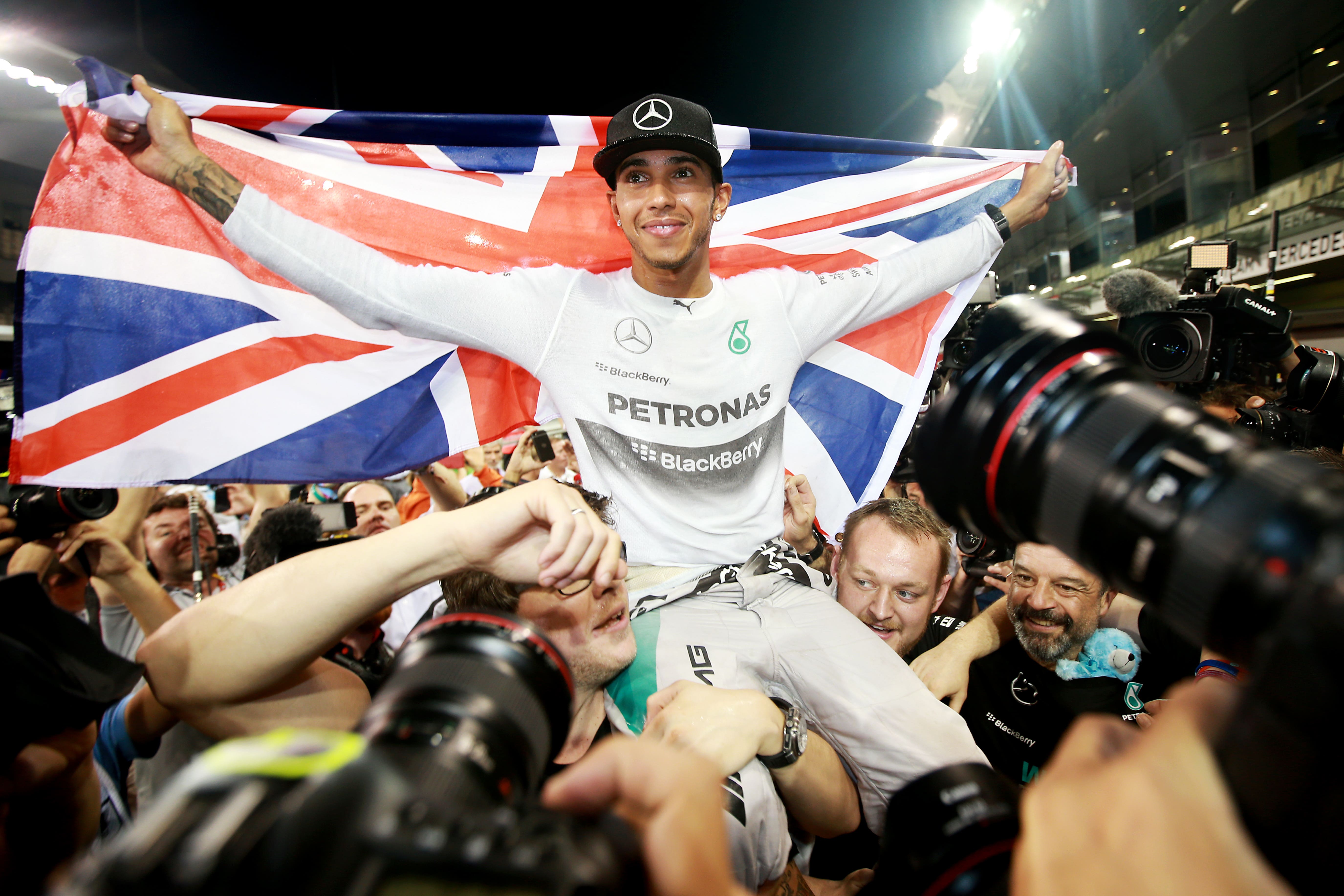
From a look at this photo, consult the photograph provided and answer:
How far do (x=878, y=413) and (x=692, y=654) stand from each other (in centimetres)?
137

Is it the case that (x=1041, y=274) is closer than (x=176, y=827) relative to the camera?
No

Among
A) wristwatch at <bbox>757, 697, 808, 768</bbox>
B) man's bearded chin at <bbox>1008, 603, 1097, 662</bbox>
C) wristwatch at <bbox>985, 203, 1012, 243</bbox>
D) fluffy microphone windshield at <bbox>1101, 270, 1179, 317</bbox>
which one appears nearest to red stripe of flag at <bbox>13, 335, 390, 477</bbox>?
wristwatch at <bbox>757, 697, 808, 768</bbox>

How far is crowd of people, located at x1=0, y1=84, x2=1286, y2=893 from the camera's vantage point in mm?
1180

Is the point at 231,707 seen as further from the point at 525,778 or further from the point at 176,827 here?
the point at 176,827

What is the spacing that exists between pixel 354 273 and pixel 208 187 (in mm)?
392

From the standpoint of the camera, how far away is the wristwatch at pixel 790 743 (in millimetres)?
1509

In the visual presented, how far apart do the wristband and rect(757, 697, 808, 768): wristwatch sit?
3.23 feet

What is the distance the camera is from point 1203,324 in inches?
104

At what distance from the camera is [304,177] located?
7.20 feet

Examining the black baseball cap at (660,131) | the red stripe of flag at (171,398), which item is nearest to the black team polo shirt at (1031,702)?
the black baseball cap at (660,131)

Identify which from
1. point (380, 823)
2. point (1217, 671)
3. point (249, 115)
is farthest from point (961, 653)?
point (249, 115)

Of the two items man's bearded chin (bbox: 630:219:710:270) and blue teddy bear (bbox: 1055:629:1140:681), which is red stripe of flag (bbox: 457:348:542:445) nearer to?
man's bearded chin (bbox: 630:219:710:270)

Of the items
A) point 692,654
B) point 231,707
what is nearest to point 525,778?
point 231,707

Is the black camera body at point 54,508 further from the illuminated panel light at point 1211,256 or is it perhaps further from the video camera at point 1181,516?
the illuminated panel light at point 1211,256
